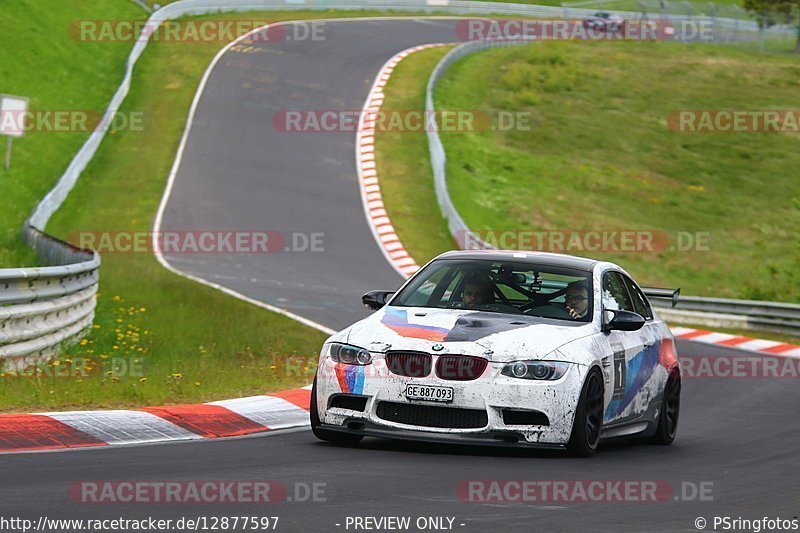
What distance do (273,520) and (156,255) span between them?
885 inches

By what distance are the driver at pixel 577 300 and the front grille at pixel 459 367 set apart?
1294 mm

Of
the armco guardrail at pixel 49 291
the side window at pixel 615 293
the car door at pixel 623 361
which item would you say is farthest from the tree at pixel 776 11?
the car door at pixel 623 361

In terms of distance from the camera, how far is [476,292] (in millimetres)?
10320

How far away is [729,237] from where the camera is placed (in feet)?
125

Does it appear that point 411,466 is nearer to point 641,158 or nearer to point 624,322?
point 624,322

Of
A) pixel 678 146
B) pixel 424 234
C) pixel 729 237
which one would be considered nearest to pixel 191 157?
pixel 424 234

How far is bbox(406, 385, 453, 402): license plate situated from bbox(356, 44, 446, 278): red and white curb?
18075mm

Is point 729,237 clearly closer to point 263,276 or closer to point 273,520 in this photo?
point 263,276

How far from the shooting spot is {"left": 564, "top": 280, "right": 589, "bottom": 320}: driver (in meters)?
10.1

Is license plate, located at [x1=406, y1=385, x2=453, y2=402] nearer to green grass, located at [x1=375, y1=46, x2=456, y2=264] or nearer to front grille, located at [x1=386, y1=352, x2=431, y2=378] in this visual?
front grille, located at [x1=386, y1=352, x2=431, y2=378]

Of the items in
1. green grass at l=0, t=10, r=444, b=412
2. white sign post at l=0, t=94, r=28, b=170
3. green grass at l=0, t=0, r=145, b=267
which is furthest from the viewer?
green grass at l=0, t=0, r=145, b=267

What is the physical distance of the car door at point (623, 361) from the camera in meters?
10.1

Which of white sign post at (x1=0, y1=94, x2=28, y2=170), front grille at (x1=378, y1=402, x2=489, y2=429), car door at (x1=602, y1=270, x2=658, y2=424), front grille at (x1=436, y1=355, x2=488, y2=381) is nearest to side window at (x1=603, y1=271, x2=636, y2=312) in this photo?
car door at (x1=602, y1=270, x2=658, y2=424)

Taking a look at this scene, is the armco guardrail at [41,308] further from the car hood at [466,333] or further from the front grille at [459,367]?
the front grille at [459,367]
